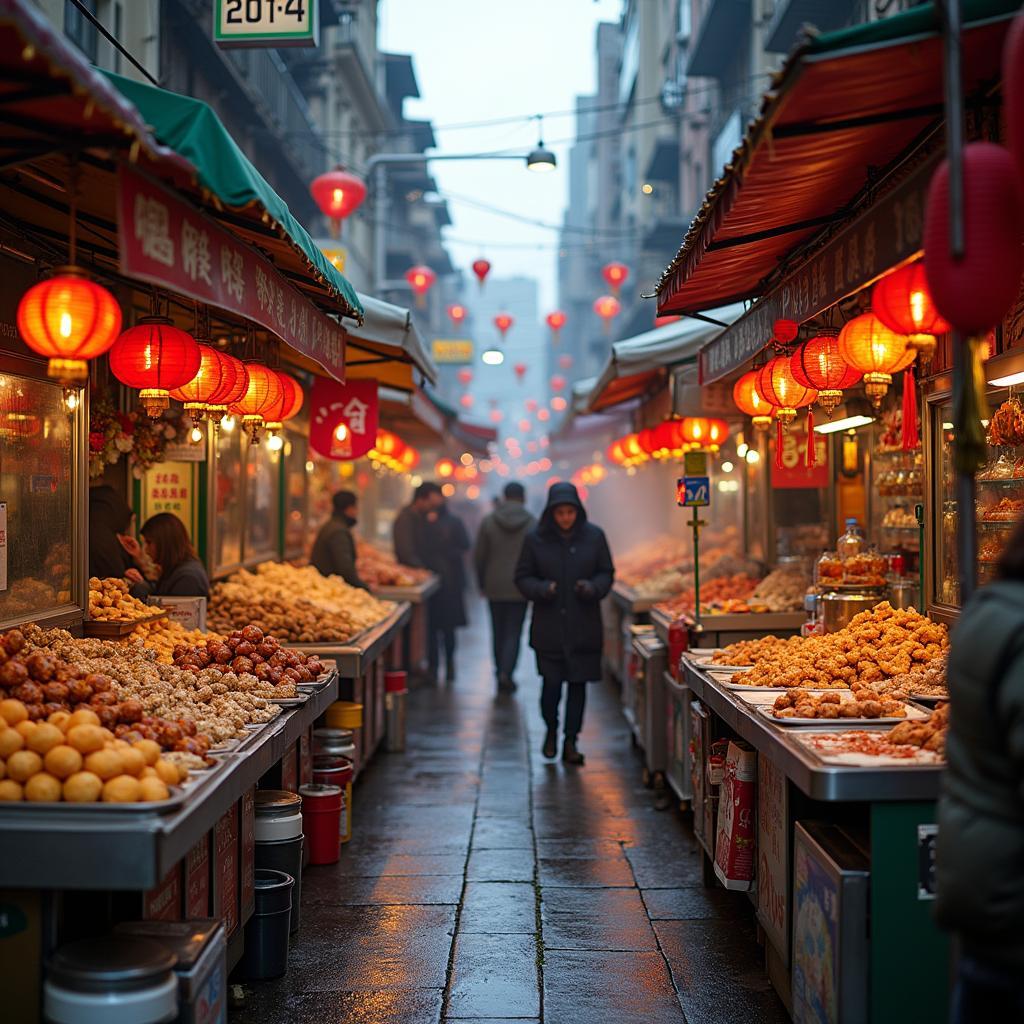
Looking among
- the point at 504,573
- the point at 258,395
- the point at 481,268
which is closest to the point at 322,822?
the point at 258,395

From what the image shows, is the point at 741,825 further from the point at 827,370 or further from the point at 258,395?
the point at 258,395

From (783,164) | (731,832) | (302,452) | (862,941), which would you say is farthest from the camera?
(302,452)

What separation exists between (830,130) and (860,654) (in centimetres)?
287

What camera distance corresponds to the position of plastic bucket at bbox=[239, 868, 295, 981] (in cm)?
560

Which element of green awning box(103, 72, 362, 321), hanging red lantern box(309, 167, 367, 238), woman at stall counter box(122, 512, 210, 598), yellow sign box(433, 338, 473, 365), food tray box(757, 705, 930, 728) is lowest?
food tray box(757, 705, 930, 728)

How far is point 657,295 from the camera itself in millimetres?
7496

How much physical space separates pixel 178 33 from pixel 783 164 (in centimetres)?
1394

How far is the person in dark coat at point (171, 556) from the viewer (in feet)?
28.9

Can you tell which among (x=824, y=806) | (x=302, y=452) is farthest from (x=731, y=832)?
(x=302, y=452)

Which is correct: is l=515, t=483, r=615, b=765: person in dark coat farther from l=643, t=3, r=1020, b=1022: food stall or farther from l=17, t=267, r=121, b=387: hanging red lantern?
l=17, t=267, r=121, b=387: hanging red lantern

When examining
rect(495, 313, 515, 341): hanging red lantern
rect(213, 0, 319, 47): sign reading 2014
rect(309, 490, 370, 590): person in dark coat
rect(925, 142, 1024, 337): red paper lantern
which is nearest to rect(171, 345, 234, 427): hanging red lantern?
rect(925, 142, 1024, 337): red paper lantern

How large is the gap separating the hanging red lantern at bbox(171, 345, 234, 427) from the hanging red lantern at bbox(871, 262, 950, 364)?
367cm

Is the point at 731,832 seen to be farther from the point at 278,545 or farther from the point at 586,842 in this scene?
the point at 278,545

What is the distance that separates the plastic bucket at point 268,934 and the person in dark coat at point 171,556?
3.49 m
